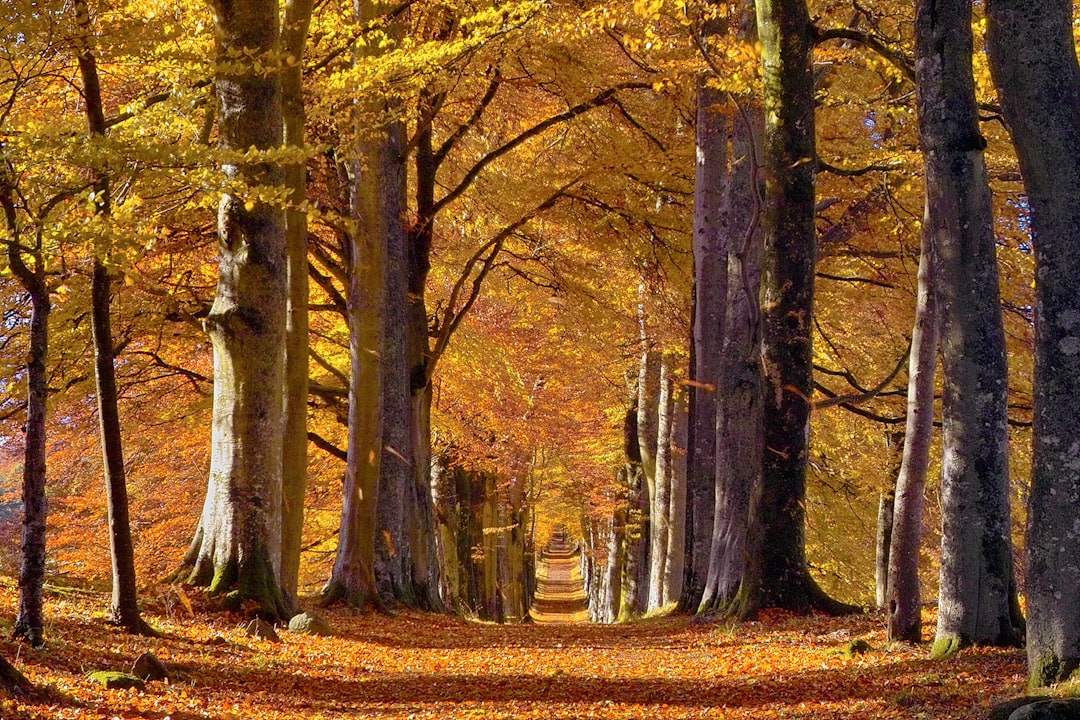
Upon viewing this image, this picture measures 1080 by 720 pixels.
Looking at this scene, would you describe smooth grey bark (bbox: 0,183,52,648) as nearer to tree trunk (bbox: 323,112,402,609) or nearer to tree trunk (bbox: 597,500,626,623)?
tree trunk (bbox: 323,112,402,609)

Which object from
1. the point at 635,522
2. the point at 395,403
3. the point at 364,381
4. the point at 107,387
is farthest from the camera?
the point at 635,522

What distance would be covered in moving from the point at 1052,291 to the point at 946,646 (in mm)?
3175

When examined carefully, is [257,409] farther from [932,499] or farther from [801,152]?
[932,499]

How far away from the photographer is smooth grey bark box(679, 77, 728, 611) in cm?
1477

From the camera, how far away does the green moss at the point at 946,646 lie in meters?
7.51

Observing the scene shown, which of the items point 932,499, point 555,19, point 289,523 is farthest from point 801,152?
point 932,499

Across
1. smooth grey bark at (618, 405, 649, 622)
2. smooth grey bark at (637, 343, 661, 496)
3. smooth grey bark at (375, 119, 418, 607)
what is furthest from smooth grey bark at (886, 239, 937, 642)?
smooth grey bark at (618, 405, 649, 622)

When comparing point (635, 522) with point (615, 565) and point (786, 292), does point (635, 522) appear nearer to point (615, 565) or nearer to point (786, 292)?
point (615, 565)

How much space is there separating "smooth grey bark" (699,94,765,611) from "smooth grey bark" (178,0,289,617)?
5.42m

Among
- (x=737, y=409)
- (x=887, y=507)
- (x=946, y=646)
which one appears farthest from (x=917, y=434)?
(x=887, y=507)

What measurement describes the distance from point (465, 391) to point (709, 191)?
Answer: 900cm

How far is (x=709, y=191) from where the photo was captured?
14.8 meters

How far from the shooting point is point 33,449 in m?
7.30

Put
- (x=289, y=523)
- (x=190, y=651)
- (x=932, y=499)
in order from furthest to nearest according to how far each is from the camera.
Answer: (x=932, y=499) < (x=289, y=523) < (x=190, y=651)
